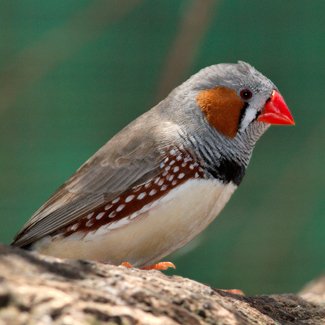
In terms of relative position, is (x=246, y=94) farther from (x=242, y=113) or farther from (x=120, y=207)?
(x=120, y=207)

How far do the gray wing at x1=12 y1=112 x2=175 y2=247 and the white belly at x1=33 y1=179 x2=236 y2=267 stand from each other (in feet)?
0.27

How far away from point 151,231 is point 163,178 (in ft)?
0.81

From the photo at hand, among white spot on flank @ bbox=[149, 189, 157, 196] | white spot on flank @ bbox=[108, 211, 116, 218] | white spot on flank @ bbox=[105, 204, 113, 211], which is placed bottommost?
white spot on flank @ bbox=[108, 211, 116, 218]

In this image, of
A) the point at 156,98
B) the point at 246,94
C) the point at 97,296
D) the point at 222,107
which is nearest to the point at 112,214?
the point at 222,107

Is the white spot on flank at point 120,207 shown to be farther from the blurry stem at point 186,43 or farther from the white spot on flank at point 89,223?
the blurry stem at point 186,43

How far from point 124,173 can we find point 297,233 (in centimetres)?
261

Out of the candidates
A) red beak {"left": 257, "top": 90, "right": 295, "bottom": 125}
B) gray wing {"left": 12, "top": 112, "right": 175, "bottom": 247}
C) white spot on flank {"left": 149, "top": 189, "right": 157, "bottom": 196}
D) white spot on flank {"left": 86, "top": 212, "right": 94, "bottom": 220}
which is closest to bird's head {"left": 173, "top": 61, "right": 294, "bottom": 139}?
red beak {"left": 257, "top": 90, "right": 295, "bottom": 125}

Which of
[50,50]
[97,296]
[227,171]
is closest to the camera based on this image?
[97,296]

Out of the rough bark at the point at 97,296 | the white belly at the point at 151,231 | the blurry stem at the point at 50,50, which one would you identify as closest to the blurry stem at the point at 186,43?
the blurry stem at the point at 50,50

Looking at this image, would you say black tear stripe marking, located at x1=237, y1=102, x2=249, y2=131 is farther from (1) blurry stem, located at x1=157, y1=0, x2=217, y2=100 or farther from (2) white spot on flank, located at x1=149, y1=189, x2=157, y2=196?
(1) blurry stem, located at x1=157, y1=0, x2=217, y2=100

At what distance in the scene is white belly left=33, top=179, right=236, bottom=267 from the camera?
12.1 feet

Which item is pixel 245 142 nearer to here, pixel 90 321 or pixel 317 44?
pixel 90 321

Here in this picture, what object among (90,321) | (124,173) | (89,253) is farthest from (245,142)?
(90,321)

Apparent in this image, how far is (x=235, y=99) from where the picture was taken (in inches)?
156
